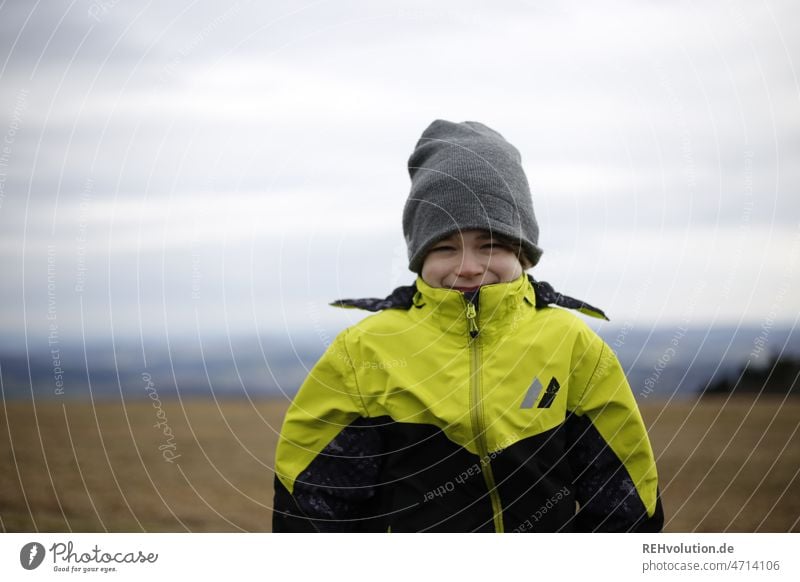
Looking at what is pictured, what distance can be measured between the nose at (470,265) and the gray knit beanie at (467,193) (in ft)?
0.21

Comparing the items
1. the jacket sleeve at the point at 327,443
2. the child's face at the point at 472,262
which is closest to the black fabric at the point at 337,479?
the jacket sleeve at the point at 327,443

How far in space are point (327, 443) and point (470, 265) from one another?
1.68ft

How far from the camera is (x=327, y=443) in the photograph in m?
1.82

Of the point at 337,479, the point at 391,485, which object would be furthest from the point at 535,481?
the point at 337,479

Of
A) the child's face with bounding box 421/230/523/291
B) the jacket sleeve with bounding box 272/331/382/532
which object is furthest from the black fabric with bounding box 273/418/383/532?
the child's face with bounding box 421/230/523/291

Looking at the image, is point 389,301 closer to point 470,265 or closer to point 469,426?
point 470,265

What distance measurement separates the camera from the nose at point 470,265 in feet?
5.91

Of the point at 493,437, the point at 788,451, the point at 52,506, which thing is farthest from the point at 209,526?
the point at 788,451

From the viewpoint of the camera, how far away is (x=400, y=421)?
1776 mm

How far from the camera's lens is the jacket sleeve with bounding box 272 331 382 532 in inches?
71.5

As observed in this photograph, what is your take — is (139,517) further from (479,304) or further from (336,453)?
(479,304)

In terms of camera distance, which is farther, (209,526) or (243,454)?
(243,454)
